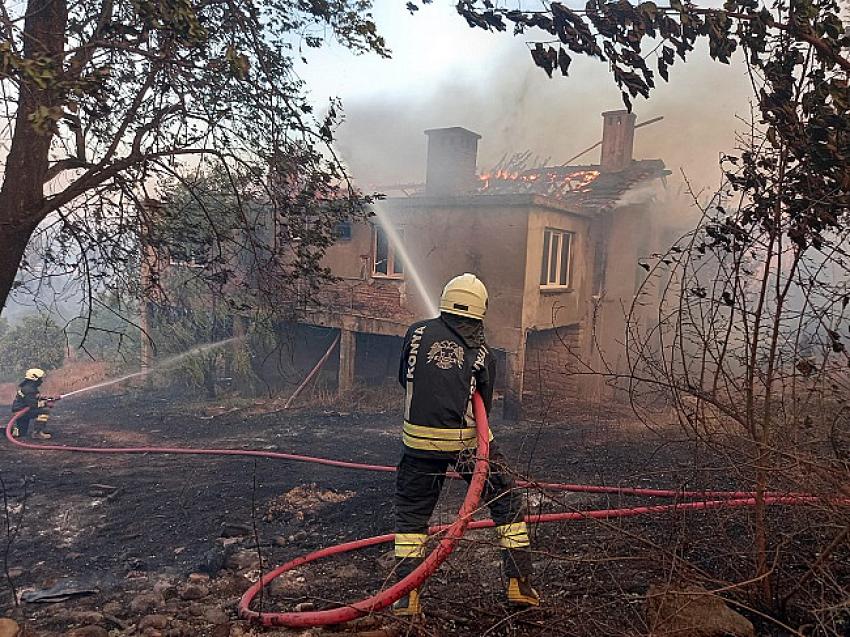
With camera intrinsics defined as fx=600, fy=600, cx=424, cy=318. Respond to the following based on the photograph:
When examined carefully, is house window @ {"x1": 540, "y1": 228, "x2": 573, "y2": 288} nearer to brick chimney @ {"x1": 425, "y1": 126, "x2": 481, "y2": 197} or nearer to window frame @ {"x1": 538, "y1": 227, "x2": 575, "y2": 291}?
window frame @ {"x1": 538, "y1": 227, "x2": 575, "y2": 291}

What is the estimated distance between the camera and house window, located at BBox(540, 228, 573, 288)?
13016 mm

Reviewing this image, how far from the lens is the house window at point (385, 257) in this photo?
44.5ft

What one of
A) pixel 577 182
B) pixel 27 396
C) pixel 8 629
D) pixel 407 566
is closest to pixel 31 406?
pixel 27 396

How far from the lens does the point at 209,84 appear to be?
4559 mm

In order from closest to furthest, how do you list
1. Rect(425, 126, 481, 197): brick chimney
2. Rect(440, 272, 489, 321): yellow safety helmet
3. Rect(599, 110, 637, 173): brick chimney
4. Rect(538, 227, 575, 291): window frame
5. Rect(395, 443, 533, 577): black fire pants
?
Rect(395, 443, 533, 577): black fire pants
Rect(440, 272, 489, 321): yellow safety helmet
Rect(538, 227, 575, 291): window frame
Rect(425, 126, 481, 197): brick chimney
Rect(599, 110, 637, 173): brick chimney

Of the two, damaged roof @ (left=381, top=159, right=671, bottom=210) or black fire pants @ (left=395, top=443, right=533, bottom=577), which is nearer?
black fire pants @ (left=395, top=443, right=533, bottom=577)

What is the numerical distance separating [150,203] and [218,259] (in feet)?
2.36

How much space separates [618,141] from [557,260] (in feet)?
15.6

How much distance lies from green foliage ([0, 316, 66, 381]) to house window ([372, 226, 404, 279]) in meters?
11.2

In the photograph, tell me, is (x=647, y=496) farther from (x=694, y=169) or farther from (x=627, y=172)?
(x=694, y=169)

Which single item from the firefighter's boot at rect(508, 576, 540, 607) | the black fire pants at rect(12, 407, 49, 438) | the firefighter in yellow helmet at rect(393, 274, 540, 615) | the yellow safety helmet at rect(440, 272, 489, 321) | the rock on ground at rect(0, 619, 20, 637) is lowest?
the black fire pants at rect(12, 407, 49, 438)

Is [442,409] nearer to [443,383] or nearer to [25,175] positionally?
[443,383]

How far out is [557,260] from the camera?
44.6 feet

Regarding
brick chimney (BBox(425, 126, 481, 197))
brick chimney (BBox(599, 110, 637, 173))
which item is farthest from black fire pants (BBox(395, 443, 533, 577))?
brick chimney (BBox(599, 110, 637, 173))
